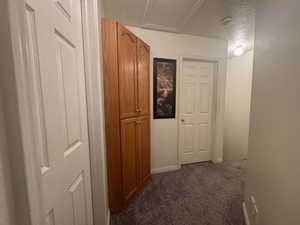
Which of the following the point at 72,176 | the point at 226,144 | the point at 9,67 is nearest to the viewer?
the point at 9,67

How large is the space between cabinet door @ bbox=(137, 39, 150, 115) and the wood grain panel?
41 centimetres

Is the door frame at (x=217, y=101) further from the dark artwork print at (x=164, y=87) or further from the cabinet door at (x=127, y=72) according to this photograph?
the cabinet door at (x=127, y=72)

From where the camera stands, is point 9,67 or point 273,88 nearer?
point 9,67

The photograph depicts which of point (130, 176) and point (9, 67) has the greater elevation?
point (9, 67)

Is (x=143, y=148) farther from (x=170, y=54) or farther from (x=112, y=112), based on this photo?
(x=170, y=54)

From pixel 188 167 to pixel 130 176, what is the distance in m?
1.32

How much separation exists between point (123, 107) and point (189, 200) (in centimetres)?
145

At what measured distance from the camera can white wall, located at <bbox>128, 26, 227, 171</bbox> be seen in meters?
2.17

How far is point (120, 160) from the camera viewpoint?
1494mm

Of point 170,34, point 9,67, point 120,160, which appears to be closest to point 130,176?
point 120,160

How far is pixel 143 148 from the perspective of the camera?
191 centimetres

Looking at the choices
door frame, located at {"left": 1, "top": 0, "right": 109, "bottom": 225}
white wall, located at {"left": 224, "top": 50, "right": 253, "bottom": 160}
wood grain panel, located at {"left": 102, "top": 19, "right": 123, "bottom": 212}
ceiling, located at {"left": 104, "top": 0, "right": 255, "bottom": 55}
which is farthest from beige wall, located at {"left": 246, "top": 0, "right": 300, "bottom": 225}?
white wall, located at {"left": 224, "top": 50, "right": 253, "bottom": 160}

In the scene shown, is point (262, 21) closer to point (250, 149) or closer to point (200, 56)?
point (250, 149)

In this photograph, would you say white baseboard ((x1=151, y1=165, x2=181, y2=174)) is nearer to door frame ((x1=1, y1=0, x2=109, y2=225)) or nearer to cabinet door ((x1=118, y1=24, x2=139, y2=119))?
cabinet door ((x1=118, y1=24, x2=139, y2=119))
